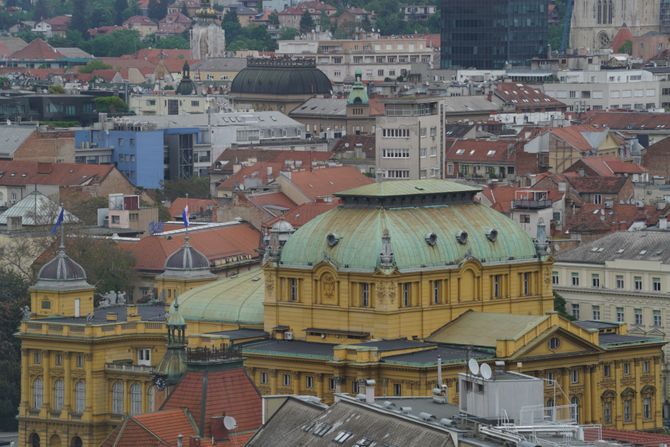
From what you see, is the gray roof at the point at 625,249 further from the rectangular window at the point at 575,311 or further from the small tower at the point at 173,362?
the small tower at the point at 173,362

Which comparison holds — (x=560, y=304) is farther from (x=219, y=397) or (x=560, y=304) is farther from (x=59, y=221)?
(x=219, y=397)

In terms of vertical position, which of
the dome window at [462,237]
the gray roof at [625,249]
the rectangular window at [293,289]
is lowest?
the gray roof at [625,249]

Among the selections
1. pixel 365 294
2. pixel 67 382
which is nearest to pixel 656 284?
pixel 365 294

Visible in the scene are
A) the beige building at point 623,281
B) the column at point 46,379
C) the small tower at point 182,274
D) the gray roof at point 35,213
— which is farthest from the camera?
the gray roof at point 35,213

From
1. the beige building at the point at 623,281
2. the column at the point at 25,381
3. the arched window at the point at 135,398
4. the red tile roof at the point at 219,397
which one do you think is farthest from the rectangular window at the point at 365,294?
the beige building at the point at 623,281

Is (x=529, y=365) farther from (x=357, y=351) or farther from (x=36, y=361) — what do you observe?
(x=36, y=361)

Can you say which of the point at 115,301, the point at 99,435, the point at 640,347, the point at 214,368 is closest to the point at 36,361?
the point at 99,435
